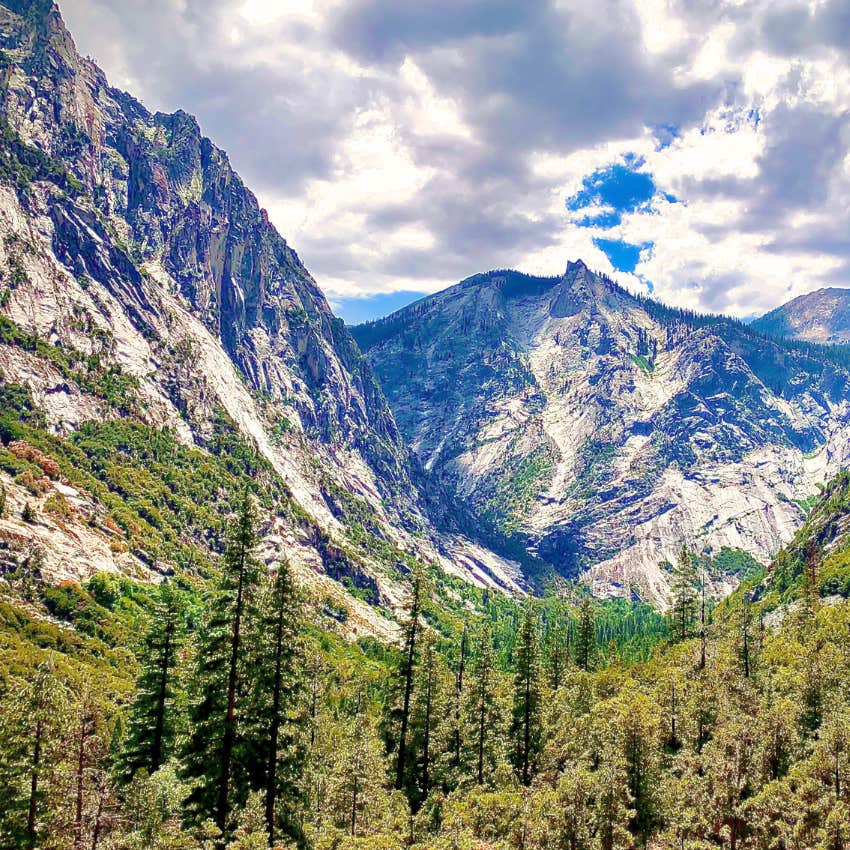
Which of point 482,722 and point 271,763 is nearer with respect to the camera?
point 271,763

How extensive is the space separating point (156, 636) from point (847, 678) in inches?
2197

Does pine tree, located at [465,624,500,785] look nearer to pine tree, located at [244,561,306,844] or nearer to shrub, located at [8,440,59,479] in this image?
pine tree, located at [244,561,306,844]

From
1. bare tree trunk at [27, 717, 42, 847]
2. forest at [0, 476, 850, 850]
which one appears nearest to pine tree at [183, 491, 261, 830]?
forest at [0, 476, 850, 850]

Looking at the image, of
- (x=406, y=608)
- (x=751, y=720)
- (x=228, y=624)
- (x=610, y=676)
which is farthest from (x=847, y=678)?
(x=228, y=624)

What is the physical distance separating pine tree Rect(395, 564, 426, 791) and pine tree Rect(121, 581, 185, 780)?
1745 centimetres

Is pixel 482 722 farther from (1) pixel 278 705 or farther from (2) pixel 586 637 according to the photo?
(2) pixel 586 637

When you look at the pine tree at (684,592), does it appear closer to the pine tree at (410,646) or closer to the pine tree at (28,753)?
the pine tree at (410,646)

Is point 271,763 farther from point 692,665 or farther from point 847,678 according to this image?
point 692,665

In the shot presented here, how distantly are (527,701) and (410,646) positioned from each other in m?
18.4

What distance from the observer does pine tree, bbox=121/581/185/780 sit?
3753 cm

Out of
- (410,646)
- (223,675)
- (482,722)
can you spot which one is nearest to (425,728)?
(482,722)

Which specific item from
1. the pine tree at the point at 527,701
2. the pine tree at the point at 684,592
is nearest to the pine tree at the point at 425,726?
the pine tree at the point at 527,701

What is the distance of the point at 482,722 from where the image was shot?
182 ft

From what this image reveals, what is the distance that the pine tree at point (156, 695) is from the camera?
123 feet
